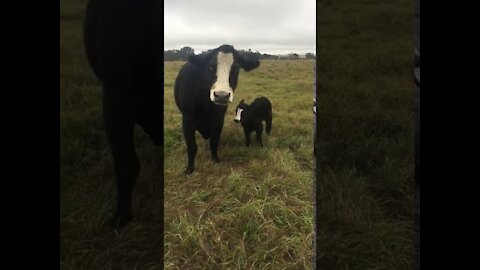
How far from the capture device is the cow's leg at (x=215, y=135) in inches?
74.6

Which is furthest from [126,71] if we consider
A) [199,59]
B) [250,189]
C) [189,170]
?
[250,189]

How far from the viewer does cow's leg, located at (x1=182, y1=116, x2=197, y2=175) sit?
6.13ft

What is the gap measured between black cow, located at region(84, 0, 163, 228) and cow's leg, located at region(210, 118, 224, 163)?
28cm

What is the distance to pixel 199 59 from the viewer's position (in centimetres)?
186

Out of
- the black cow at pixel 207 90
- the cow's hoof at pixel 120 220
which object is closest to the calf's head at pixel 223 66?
the black cow at pixel 207 90

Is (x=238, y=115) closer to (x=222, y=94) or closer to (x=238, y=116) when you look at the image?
(x=238, y=116)

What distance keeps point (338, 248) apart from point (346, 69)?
928 millimetres

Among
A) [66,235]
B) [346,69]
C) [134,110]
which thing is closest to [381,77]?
[346,69]

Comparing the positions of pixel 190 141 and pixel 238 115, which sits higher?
pixel 238 115

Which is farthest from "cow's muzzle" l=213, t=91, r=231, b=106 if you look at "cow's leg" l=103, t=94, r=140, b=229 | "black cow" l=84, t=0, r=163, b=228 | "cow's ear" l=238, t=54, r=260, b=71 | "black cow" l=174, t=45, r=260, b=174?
"cow's leg" l=103, t=94, r=140, b=229

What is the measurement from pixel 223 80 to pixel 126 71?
0.51 m

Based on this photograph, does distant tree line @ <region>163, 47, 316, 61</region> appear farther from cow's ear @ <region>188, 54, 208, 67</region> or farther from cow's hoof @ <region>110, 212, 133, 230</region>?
cow's hoof @ <region>110, 212, 133, 230</region>

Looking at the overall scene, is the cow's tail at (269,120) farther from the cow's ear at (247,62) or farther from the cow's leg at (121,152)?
the cow's leg at (121,152)

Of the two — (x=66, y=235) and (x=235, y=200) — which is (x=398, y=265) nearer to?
(x=235, y=200)
